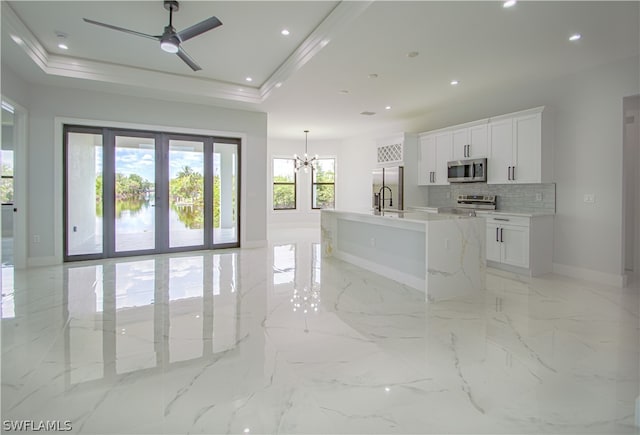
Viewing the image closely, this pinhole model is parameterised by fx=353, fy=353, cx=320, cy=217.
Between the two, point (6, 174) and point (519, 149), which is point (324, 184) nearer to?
point (519, 149)

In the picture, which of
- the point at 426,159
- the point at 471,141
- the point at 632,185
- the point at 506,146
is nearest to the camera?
the point at 632,185

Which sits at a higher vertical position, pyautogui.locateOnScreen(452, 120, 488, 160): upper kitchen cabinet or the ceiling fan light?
the ceiling fan light

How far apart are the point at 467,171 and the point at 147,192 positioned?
5780 millimetres

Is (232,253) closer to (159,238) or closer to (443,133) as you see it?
(159,238)

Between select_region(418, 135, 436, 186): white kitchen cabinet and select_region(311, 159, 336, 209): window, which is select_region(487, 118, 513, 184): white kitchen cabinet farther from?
select_region(311, 159, 336, 209): window

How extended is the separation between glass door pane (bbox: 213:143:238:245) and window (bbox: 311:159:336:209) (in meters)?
4.50

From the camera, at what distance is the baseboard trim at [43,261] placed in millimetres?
5617

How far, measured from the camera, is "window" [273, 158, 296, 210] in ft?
37.3

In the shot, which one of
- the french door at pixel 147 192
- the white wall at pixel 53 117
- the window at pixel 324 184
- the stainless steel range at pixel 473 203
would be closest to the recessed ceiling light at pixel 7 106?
the white wall at pixel 53 117

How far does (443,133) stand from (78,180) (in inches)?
258

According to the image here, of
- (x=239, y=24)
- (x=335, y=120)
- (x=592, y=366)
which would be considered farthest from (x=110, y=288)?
(x=335, y=120)

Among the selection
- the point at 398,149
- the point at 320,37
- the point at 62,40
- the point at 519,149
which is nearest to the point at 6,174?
the point at 62,40

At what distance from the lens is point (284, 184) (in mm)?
11461

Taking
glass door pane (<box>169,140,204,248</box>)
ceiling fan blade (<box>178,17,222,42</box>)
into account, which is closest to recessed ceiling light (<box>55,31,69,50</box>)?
ceiling fan blade (<box>178,17,222,42</box>)
